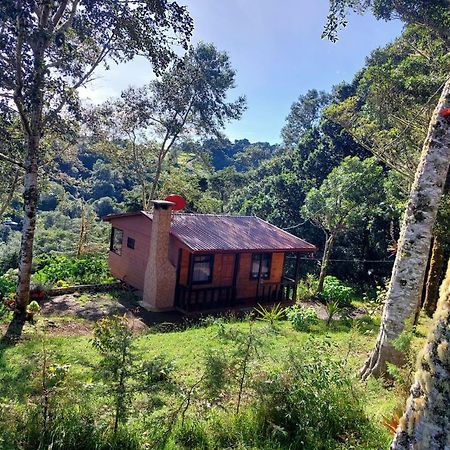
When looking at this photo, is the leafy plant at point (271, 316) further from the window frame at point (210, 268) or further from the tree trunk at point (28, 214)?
the tree trunk at point (28, 214)

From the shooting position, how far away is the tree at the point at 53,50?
822 cm

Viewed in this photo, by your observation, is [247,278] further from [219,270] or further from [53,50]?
[53,50]

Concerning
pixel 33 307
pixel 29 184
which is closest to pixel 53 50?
pixel 29 184

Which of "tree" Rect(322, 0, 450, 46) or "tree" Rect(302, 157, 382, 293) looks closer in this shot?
"tree" Rect(322, 0, 450, 46)

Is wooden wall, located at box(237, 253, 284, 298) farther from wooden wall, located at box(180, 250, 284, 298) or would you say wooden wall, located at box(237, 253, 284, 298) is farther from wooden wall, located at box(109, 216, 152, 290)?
wooden wall, located at box(109, 216, 152, 290)

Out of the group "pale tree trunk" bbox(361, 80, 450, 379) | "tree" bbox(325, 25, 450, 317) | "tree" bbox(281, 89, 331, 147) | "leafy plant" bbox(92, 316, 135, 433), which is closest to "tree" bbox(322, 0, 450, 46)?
"tree" bbox(325, 25, 450, 317)

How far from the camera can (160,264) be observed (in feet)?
42.9

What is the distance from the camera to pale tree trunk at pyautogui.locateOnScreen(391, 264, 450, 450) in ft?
5.66

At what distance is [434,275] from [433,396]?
1043 cm

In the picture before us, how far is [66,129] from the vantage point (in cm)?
1005

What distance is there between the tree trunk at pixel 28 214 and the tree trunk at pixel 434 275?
10256mm

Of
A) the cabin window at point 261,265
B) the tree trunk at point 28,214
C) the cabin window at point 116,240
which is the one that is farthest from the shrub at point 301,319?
the cabin window at point 116,240

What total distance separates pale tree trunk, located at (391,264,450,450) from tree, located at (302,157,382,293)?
52.1 feet

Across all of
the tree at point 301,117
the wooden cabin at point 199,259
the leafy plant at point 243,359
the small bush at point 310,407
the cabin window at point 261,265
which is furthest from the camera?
the tree at point 301,117
